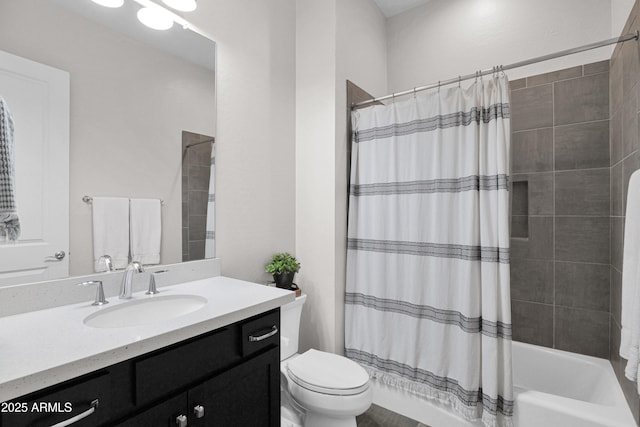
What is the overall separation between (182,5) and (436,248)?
5.96ft

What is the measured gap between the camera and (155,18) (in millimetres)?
1423

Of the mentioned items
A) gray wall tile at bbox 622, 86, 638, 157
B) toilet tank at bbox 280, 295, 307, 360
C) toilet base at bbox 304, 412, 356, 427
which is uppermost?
gray wall tile at bbox 622, 86, 638, 157

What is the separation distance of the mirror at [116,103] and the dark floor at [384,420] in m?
1.43

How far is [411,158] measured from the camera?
1.87m

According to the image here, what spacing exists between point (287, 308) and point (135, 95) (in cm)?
129

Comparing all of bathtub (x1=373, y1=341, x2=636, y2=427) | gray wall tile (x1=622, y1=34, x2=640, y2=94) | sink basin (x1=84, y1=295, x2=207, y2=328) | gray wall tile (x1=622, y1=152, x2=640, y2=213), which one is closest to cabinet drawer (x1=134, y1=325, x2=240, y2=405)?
sink basin (x1=84, y1=295, x2=207, y2=328)

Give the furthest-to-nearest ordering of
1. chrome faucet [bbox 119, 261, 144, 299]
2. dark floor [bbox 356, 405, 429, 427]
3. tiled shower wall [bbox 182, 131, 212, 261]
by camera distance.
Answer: dark floor [bbox 356, 405, 429, 427] < tiled shower wall [bbox 182, 131, 212, 261] < chrome faucet [bbox 119, 261, 144, 299]

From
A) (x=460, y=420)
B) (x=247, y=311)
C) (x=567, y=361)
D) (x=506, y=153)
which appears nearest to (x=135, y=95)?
(x=247, y=311)

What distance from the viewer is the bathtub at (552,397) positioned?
1330 millimetres

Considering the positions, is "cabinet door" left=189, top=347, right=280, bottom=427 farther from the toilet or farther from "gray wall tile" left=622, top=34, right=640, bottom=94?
"gray wall tile" left=622, top=34, right=640, bottom=94

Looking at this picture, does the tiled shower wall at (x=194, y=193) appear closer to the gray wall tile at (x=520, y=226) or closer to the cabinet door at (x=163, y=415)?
the cabinet door at (x=163, y=415)

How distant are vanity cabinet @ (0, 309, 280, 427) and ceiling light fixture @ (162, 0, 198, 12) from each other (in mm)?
1481

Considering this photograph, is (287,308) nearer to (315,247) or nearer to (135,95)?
(315,247)

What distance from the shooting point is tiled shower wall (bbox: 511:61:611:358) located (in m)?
1.89
